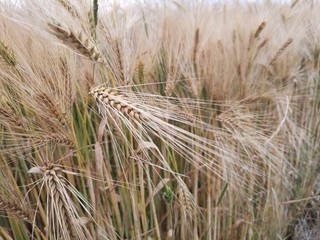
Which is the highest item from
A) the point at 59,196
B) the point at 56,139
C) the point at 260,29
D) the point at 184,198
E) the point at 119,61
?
the point at 260,29

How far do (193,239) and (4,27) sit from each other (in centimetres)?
98

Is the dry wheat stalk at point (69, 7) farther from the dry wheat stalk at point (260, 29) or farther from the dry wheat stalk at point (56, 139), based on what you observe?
the dry wheat stalk at point (260, 29)

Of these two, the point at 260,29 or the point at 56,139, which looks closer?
the point at 56,139

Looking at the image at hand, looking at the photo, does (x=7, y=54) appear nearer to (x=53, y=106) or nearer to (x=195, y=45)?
(x=53, y=106)

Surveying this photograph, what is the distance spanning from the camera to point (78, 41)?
0.92m

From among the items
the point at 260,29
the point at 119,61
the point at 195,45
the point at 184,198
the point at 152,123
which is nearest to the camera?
the point at 152,123

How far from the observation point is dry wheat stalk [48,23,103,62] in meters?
0.89

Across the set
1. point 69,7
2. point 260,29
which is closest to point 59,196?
point 69,7

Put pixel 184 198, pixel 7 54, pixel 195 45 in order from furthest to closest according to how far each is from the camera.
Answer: pixel 195 45
pixel 184 198
pixel 7 54

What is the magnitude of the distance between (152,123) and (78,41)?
288 mm

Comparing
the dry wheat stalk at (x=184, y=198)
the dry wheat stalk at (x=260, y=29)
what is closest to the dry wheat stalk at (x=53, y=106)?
the dry wheat stalk at (x=184, y=198)

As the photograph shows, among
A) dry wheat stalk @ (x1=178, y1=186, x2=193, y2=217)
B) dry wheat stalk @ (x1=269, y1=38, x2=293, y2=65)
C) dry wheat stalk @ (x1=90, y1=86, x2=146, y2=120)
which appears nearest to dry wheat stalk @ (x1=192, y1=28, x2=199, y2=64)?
dry wheat stalk @ (x1=269, y1=38, x2=293, y2=65)

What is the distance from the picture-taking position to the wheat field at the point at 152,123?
96 cm

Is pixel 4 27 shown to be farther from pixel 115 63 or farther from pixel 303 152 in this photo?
pixel 303 152
